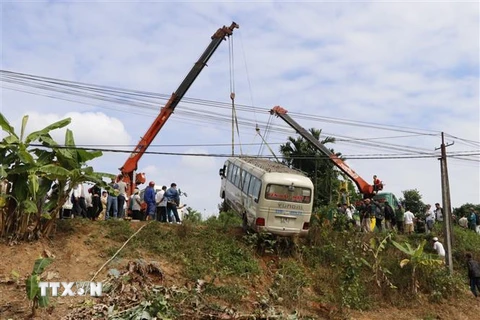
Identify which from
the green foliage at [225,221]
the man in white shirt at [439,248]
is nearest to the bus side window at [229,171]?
the green foliage at [225,221]

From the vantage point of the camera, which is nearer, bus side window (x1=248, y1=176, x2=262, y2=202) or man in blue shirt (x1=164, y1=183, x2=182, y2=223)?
bus side window (x1=248, y1=176, x2=262, y2=202)

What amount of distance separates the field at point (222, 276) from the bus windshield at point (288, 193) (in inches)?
65.9

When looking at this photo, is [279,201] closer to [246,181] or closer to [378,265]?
[246,181]

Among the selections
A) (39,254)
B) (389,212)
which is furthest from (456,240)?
(39,254)

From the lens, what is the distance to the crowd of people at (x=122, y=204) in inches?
731

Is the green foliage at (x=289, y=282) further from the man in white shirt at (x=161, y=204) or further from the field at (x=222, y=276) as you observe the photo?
the man in white shirt at (x=161, y=204)

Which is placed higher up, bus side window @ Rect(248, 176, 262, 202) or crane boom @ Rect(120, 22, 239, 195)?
crane boom @ Rect(120, 22, 239, 195)

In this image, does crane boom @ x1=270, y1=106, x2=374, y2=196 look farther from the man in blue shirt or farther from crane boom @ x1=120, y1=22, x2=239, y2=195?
the man in blue shirt

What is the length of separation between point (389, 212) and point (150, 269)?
13.4 m

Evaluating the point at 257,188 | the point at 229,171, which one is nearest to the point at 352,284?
the point at 257,188

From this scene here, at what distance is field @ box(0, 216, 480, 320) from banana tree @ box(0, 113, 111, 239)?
70cm

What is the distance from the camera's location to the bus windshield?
18.1 metres

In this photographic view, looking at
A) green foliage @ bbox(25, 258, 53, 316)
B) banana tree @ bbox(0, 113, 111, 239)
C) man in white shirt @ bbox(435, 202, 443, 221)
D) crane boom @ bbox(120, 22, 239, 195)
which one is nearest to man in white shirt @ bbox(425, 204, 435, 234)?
man in white shirt @ bbox(435, 202, 443, 221)

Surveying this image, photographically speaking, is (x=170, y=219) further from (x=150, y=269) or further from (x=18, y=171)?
(x=18, y=171)
